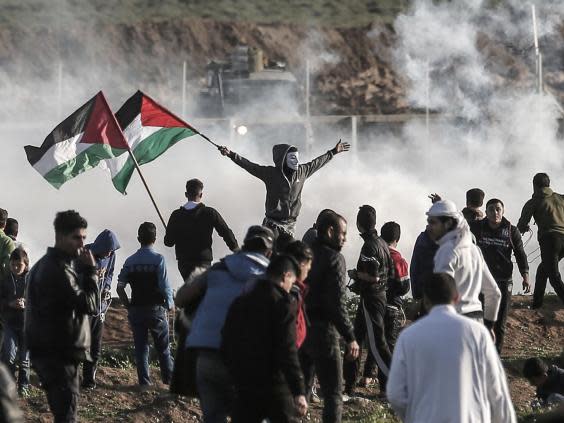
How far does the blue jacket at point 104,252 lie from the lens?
13.2m

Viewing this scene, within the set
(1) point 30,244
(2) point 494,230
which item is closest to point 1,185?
(1) point 30,244

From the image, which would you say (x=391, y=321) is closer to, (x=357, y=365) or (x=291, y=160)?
(x=357, y=365)

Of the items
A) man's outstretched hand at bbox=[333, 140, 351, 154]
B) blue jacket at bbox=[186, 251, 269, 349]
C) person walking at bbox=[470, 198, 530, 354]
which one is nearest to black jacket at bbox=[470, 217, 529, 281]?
person walking at bbox=[470, 198, 530, 354]

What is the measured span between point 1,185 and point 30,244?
25.9 feet

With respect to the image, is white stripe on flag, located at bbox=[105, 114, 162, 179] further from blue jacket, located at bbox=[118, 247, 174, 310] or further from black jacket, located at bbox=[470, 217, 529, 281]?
black jacket, located at bbox=[470, 217, 529, 281]

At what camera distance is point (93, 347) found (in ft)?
45.0

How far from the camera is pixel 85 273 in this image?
988 centimetres

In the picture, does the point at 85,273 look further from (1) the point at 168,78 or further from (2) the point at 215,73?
(1) the point at 168,78

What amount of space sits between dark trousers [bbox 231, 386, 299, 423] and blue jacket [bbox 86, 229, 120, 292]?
15.1 ft

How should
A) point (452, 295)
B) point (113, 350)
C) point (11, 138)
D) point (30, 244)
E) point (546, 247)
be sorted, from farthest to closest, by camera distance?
point (11, 138) < point (30, 244) < point (546, 247) < point (113, 350) < point (452, 295)

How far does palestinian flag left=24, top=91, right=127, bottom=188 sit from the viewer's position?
15.6 meters

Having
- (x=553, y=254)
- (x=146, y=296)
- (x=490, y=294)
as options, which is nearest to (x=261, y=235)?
(x=490, y=294)

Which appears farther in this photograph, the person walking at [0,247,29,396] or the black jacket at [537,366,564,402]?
the person walking at [0,247,29,396]

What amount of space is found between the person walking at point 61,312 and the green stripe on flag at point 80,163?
5.74 metres
